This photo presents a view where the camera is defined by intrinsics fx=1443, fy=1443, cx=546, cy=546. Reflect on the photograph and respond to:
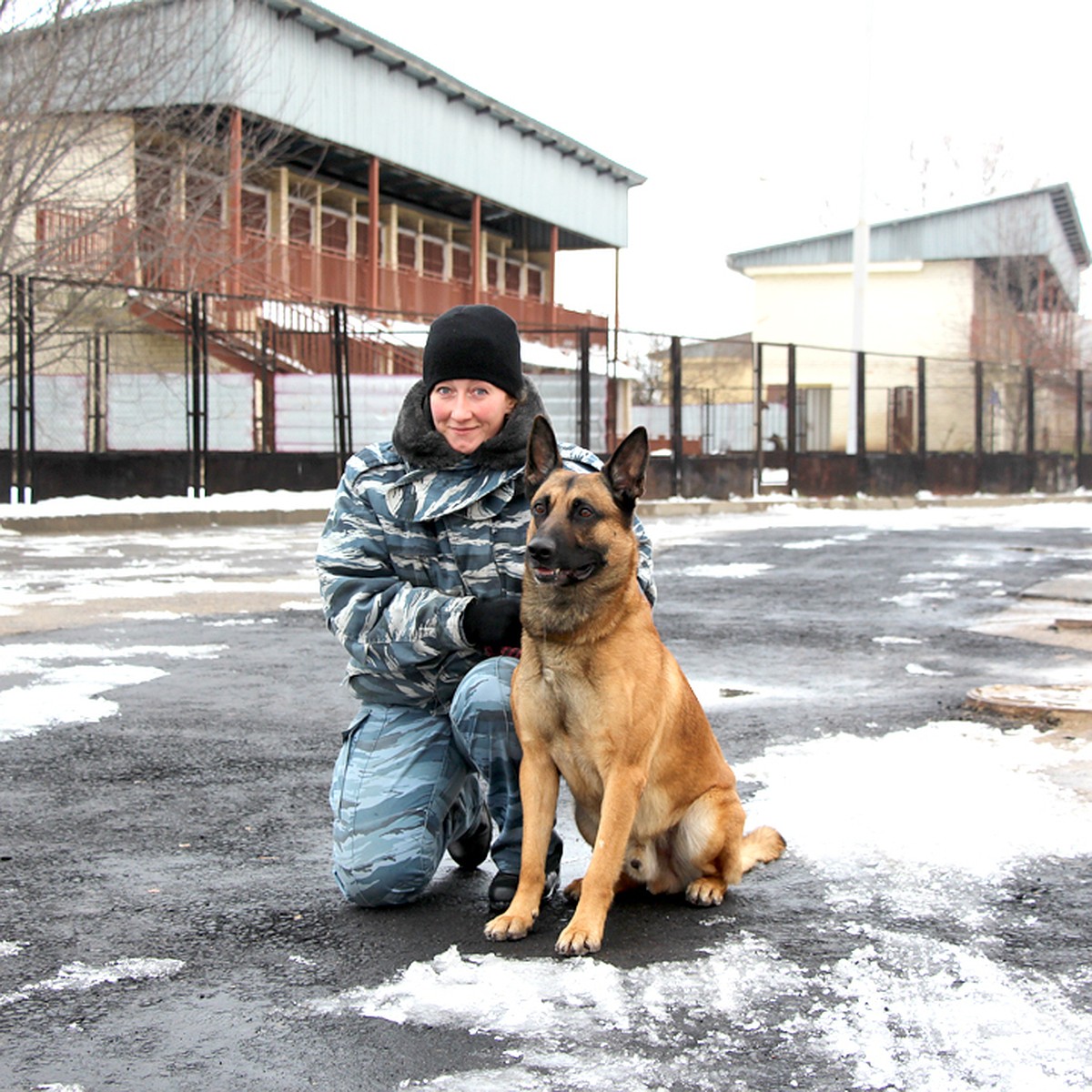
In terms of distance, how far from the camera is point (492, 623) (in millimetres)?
3965

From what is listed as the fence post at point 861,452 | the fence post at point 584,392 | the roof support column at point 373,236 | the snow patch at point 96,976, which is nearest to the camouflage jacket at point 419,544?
the snow patch at point 96,976

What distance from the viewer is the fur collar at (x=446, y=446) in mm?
4125

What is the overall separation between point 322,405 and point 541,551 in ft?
61.2

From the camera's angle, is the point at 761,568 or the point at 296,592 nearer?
the point at 296,592

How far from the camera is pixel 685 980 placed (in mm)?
3244

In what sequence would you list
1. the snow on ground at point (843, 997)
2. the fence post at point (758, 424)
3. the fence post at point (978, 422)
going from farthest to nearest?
the fence post at point (978, 422) → the fence post at point (758, 424) → the snow on ground at point (843, 997)

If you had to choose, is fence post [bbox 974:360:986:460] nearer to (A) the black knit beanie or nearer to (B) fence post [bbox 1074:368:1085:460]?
(B) fence post [bbox 1074:368:1085:460]

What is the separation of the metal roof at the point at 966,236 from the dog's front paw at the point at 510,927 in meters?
48.1

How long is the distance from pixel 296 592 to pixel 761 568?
477 centimetres

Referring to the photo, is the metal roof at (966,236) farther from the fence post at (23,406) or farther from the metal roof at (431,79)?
the fence post at (23,406)

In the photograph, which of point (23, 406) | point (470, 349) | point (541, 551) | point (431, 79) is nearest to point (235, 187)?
point (23, 406)

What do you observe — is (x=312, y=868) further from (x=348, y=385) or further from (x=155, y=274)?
(x=155, y=274)

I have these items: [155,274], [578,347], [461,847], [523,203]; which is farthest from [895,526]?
[523,203]

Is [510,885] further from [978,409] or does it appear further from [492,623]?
[978,409]
